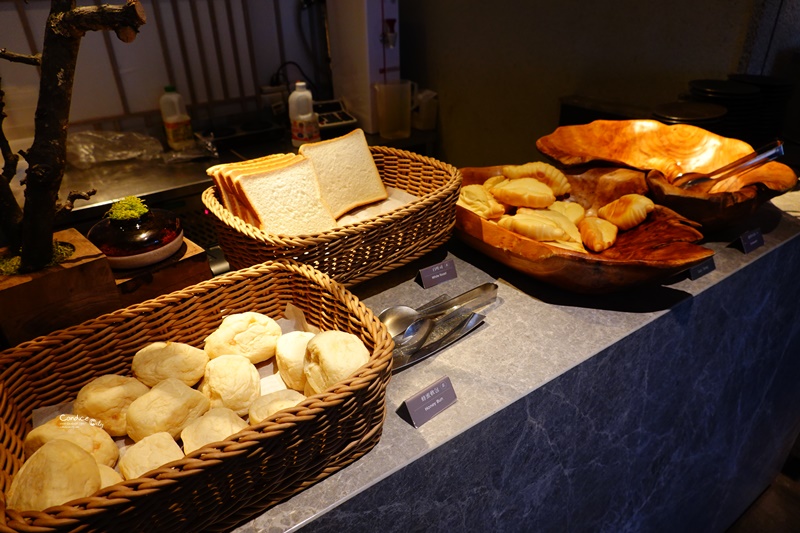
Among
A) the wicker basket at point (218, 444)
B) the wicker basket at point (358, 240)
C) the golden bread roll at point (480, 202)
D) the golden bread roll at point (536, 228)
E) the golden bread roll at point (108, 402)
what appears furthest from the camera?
the golden bread roll at point (480, 202)

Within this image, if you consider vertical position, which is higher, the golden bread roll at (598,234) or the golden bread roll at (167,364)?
the golden bread roll at (598,234)

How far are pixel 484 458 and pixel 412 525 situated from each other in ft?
0.55

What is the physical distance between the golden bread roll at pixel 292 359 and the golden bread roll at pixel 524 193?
2.12 ft

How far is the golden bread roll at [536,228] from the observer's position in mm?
1145

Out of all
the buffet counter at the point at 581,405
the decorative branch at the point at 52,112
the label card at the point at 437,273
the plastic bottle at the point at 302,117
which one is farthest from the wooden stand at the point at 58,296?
the plastic bottle at the point at 302,117

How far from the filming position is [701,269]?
1.24 metres

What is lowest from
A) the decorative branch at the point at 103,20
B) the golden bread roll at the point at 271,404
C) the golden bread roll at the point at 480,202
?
the golden bread roll at the point at 271,404

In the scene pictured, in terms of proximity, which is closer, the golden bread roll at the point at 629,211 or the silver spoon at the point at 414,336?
the silver spoon at the point at 414,336

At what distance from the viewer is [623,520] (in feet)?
4.55

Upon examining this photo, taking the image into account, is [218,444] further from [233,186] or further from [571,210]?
[571,210]

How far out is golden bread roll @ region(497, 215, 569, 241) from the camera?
1145 mm

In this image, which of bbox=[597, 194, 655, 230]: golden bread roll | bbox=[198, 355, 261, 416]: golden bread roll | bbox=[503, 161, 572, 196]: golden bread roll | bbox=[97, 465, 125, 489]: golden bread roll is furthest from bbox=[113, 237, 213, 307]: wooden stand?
bbox=[597, 194, 655, 230]: golden bread roll

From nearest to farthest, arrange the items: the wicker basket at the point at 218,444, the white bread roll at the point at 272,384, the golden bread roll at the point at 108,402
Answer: the wicker basket at the point at 218,444
the golden bread roll at the point at 108,402
the white bread roll at the point at 272,384

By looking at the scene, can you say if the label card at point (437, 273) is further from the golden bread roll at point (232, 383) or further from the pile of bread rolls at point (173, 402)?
the golden bread roll at point (232, 383)
